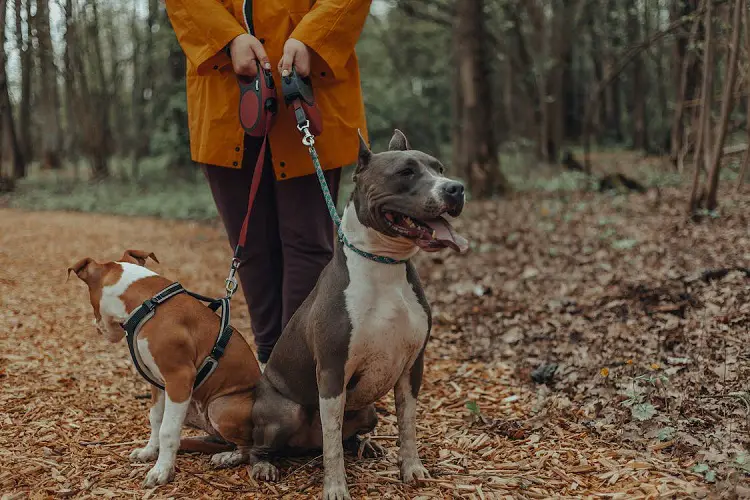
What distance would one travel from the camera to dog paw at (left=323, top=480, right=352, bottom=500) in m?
2.95

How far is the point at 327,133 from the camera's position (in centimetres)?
378

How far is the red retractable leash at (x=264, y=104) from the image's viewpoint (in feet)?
11.3

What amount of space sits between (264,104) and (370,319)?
130 cm

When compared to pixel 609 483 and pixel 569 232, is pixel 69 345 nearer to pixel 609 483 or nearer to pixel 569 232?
pixel 609 483

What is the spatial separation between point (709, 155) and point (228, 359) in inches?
301

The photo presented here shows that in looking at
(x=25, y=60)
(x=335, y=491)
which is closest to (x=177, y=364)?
(x=335, y=491)

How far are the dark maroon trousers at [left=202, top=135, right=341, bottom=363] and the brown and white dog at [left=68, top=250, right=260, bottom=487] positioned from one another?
0.67 metres

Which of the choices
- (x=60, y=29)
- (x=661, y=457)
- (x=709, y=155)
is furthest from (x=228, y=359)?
(x=60, y=29)

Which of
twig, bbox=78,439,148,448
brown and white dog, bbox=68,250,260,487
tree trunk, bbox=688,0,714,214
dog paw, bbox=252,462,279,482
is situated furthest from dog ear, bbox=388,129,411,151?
tree trunk, bbox=688,0,714,214

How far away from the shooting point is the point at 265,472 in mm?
3207

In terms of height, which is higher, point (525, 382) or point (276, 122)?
point (276, 122)

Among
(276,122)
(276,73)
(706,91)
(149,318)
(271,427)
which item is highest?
(706,91)

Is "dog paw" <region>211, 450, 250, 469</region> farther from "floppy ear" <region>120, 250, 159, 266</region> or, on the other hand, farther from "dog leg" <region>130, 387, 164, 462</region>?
"floppy ear" <region>120, 250, 159, 266</region>

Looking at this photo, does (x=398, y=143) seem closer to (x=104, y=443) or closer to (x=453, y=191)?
(x=453, y=191)
